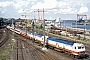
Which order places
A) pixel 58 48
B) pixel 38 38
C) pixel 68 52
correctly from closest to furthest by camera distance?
pixel 68 52
pixel 58 48
pixel 38 38

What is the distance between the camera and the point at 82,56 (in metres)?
45.9

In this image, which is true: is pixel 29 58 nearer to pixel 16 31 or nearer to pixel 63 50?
pixel 63 50

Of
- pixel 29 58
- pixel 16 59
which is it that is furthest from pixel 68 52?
pixel 16 59

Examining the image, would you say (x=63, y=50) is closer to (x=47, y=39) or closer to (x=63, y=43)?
(x=63, y=43)

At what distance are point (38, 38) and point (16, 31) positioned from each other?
58116mm

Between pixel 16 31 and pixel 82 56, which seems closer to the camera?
pixel 82 56

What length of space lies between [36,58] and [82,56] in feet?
38.7

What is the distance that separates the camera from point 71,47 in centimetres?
4734

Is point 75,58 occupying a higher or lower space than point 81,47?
lower

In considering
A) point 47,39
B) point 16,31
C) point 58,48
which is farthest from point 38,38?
point 16,31

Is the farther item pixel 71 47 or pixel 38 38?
pixel 38 38

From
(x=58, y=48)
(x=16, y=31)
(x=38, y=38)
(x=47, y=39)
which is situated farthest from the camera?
(x=16, y=31)

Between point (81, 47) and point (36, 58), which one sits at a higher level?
point (81, 47)

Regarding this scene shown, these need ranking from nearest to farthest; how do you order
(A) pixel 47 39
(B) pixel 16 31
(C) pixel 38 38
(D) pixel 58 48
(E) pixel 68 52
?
(E) pixel 68 52 < (D) pixel 58 48 < (A) pixel 47 39 < (C) pixel 38 38 < (B) pixel 16 31
